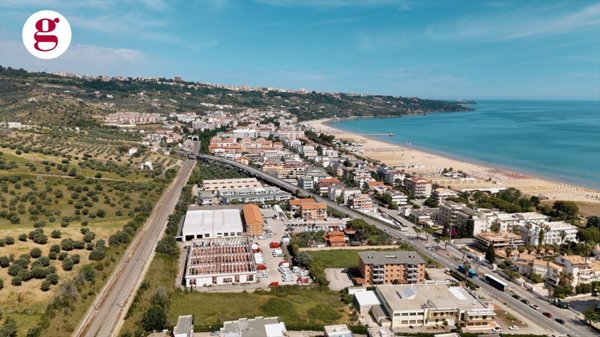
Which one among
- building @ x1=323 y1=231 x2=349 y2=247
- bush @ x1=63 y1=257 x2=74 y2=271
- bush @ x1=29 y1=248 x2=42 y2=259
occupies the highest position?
bush @ x1=29 y1=248 x2=42 y2=259

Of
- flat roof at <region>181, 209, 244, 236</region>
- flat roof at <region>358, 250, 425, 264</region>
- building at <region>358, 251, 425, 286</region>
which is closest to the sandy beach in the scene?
flat roof at <region>358, 250, 425, 264</region>

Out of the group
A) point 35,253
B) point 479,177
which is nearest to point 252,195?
point 35,253

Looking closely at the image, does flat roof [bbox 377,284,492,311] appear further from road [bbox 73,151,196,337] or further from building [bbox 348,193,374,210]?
building [bbox 348,193,374,210]

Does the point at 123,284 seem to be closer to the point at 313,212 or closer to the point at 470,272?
the point at 313,212

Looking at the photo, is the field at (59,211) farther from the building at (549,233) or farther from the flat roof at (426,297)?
the building at (549,233)

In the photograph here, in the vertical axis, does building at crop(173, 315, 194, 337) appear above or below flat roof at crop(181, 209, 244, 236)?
below

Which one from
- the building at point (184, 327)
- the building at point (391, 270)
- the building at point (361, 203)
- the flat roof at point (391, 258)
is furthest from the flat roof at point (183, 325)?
the building at point (361, 203)
